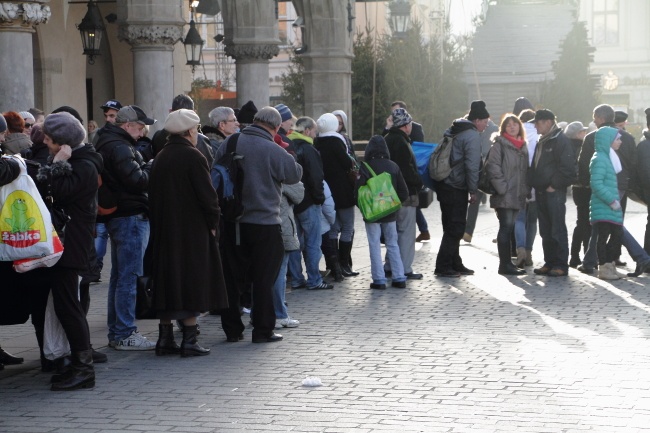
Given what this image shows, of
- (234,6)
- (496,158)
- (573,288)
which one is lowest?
(573,288)

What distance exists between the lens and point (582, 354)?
8.74 meters

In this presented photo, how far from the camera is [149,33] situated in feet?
52.5

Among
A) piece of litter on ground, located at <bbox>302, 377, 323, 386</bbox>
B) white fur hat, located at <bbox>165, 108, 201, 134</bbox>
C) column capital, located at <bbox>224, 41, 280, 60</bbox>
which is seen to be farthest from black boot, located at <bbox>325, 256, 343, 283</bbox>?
column capital, located at <bbox>224, 41, 280, 60</bbox>

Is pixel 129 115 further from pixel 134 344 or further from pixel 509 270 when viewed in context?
pixel 509 270

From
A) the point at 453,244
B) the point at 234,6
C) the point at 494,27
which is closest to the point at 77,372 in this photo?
the point at 453,244

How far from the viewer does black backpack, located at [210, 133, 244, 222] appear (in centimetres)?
945

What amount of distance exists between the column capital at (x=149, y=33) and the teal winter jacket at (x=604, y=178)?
5.61 meters

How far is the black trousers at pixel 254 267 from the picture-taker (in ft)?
31.2

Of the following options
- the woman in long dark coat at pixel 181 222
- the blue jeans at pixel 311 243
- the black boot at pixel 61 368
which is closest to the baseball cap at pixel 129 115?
the woman in long dark coat at pixel 181 222

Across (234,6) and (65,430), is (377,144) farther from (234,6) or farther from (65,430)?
(234,6)

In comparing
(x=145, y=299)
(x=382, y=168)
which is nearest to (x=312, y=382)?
(x=145, y=299)

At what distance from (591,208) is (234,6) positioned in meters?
8.42

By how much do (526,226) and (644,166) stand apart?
1.53m

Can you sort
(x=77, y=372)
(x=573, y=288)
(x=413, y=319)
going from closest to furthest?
(x=77, y=372), (x=413, y=319), (x=573, y=288)
